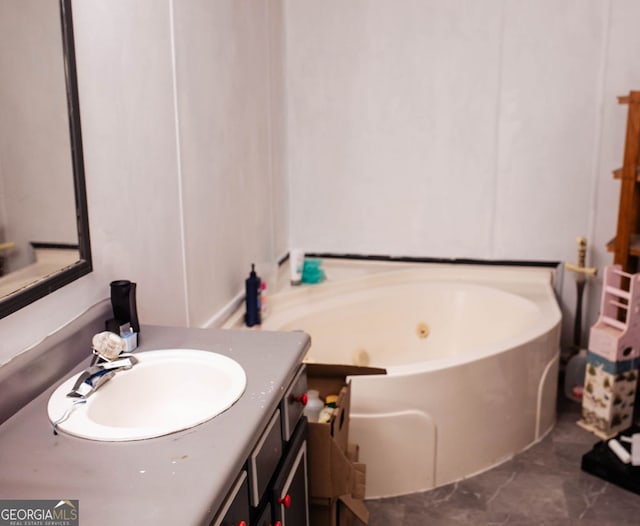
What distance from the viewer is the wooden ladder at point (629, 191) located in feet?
9.20

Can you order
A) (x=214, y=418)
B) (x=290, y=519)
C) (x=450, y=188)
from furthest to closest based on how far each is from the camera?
(x=450, y=188) → (x=290, y=519) → (x=214, y=418)

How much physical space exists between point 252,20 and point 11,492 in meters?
2.17

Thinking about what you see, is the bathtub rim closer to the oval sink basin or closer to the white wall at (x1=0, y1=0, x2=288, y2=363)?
the white wall at (x1=0, y1=0, x2=288, y2=363)

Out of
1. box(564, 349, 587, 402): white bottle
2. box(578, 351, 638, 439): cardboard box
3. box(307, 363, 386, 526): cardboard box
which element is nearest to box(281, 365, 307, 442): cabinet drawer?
box(307, 363, 386, 526): cardboard box

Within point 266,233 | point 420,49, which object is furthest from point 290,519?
point 420,49

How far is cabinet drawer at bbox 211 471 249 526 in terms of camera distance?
1.26m

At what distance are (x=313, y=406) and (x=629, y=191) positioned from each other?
1.59 metres

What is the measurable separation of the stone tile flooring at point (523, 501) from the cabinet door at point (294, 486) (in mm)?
668

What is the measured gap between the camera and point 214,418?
1.39m

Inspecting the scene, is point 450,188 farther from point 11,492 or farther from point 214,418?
point 11,492

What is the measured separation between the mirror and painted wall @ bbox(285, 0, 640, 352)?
193 cm

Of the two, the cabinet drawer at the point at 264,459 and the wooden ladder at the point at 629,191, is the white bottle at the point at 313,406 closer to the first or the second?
the cabinet drawer at the point at 264,459

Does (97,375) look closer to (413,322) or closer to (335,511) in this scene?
(335,511)

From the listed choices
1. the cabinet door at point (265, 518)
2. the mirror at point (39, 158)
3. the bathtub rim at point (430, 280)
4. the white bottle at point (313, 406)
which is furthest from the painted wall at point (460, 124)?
the cabinet door at point (265, 518)
